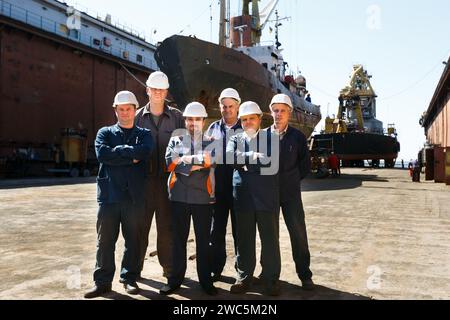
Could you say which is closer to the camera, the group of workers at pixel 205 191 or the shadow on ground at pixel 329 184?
the group of workers at pixel 205 191

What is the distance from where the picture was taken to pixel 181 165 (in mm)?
3797

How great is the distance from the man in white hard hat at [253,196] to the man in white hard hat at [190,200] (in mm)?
299

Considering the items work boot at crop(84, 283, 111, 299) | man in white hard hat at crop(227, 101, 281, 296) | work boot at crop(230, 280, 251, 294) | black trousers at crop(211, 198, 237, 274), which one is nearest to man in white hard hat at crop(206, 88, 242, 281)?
black trousers at crop(211, 198, 237, 274)

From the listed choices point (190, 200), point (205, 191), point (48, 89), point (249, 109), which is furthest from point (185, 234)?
point (48, 89)

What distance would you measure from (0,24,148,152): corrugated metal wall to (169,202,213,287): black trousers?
19623 mm

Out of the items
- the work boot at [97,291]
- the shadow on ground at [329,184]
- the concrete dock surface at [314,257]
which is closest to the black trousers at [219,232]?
the concrete dock surface at [314,257]

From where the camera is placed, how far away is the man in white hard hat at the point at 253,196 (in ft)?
12.4

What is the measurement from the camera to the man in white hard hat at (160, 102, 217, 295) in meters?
3.72

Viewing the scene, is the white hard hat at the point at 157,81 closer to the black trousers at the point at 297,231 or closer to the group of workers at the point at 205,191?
the group of workers at the point at 205,191

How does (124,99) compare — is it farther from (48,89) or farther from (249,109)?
(48,89)

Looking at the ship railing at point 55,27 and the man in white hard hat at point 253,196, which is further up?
the ship railing at point 55,27

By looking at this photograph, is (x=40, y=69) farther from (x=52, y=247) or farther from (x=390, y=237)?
(x=390, y=237)

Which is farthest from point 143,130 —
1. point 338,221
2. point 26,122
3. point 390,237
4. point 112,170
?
point 26,122
